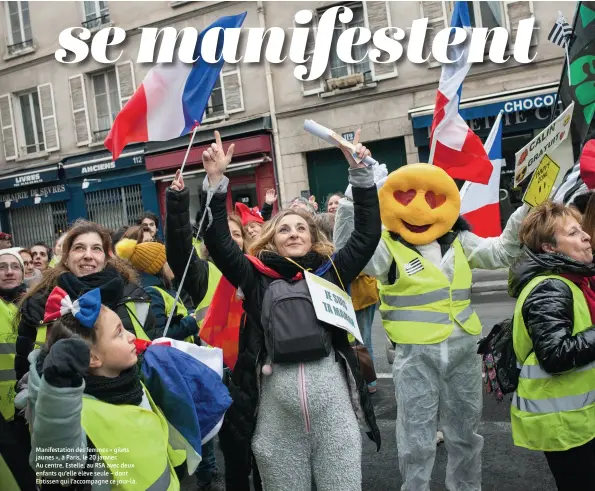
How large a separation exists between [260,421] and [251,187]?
13093 mm

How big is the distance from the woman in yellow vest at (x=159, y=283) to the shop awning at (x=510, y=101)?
9612mm

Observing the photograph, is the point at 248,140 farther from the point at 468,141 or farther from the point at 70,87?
the point at 468,141

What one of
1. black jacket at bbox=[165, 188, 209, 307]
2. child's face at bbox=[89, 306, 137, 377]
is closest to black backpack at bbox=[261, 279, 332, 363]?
black jacket at bbox=[165, 188, 209, 307]

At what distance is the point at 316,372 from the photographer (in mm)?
2711

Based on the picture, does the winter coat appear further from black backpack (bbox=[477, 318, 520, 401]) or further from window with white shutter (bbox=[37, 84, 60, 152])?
window with white shutter (bbox=[37, 84, 60, 152])

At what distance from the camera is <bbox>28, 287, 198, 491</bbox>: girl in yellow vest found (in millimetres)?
1778

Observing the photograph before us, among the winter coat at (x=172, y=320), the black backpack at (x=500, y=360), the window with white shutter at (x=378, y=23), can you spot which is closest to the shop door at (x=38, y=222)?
the window with white shutter at (x=378, y=23)

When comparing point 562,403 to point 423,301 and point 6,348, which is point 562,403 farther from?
point 6,348

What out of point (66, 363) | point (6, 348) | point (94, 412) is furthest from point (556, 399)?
point (6, 348)

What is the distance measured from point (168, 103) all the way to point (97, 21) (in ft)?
48.8

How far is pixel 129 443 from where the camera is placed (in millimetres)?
2043

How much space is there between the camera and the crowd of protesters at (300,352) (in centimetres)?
210

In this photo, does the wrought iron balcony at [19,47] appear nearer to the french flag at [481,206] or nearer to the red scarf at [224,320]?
the french flag at [481,206]

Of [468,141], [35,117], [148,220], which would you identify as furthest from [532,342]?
[35,117]
